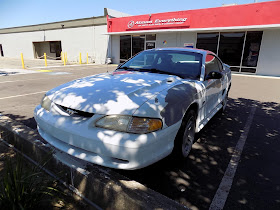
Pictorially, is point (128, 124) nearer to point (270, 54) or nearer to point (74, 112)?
point (74, 112)

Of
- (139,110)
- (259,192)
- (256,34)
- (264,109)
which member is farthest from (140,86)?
(256,34)

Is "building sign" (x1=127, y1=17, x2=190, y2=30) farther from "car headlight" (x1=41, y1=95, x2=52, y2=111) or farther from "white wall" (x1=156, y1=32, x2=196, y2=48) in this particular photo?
"car headlight" (x1=41, y1=95, x2=52, y2=111)

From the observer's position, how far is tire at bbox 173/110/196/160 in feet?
8.38

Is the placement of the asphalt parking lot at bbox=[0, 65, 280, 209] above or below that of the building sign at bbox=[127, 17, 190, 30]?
below

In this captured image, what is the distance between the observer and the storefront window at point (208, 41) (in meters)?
15.7

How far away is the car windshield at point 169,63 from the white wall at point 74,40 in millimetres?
19306

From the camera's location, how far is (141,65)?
3824mm

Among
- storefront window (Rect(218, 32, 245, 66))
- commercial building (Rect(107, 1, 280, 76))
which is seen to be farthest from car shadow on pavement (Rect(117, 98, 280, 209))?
storefront window (Rect(218, 32, 245, 66))

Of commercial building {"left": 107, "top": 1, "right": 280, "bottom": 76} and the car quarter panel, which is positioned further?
commercial building {"left": 107, "top": 1, "right": 280, "bottom": 76}

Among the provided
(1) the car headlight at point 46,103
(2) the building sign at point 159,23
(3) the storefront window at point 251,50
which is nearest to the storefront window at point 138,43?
(2) the building sign at point 159,23

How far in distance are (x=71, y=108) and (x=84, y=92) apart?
28cm

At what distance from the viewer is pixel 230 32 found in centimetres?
1504

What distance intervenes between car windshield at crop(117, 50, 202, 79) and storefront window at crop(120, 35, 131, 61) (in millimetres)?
17147

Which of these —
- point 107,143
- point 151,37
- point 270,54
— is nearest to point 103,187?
point 107,143
